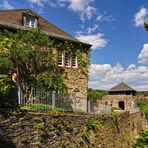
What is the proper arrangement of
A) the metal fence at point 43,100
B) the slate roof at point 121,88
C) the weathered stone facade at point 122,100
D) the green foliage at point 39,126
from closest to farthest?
1. the green foliage at point 39,126
2. the metal fence at point 43,100
3. the weathered stone facade at point 122,100
4. the slate roof at point 121,88

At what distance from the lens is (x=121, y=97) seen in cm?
4831

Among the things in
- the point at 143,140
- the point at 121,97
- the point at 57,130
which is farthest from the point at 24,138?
the point at 121,97

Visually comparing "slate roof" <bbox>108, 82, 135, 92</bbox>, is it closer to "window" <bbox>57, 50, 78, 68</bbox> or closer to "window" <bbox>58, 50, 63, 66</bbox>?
"window" <bbox>57, 50, 78, 68</bbox>

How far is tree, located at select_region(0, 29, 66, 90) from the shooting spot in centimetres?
1756

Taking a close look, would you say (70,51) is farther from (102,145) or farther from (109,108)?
(102,145)

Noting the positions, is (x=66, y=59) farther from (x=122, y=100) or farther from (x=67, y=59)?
(x=122, y=100)

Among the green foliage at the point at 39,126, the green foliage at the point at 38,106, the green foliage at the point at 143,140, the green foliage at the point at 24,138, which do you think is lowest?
the green foliage at the point at 143,140

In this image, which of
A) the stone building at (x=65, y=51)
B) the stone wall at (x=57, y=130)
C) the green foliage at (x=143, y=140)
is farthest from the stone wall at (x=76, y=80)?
the green foliage at (x=143, y=140)

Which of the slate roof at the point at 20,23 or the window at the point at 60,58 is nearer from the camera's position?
the slate roof at the point at 20,23

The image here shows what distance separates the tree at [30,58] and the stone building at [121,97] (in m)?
29.5

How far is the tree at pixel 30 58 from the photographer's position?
57.6 feet

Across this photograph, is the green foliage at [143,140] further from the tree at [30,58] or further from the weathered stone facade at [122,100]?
the weathered stone facade at [122,100]

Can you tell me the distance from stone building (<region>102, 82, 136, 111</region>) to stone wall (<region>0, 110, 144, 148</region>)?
93.8 feet

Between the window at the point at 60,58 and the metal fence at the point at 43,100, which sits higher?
the window at the point at 60,58
